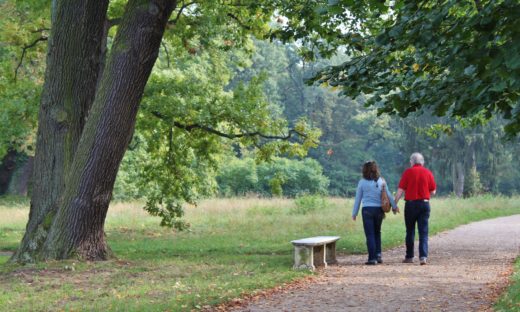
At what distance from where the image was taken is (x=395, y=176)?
74250mm

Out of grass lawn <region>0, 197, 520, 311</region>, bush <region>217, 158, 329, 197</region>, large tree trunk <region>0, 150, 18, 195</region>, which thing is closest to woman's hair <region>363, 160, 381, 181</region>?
grass lawn <region>0, 197, 520, 311</region>

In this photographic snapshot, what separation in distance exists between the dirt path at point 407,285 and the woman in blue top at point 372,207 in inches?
12.6

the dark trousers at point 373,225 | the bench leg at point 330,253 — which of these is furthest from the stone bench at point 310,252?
the dark trousers at point 373,225

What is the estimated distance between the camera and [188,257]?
13.8 m

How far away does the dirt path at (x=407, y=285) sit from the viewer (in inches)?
317

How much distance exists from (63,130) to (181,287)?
4745mm

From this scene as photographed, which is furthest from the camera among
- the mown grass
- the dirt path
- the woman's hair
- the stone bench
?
the woman's hair

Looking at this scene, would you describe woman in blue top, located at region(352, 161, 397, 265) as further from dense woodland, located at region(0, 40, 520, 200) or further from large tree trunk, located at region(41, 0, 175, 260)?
dense woodland, located at region(0, 40, 520, 200)

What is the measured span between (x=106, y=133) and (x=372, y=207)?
187 inches

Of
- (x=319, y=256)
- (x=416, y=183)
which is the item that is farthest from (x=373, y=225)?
(x=319, y=256)

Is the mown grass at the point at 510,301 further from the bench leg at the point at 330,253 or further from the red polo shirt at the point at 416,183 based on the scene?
the bench leg at the point at 330,253

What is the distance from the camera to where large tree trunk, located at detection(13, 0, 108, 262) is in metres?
12.4

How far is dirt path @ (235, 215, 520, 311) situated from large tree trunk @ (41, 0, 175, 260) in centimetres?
395

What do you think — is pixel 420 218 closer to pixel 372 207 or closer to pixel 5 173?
pixel 372 207
